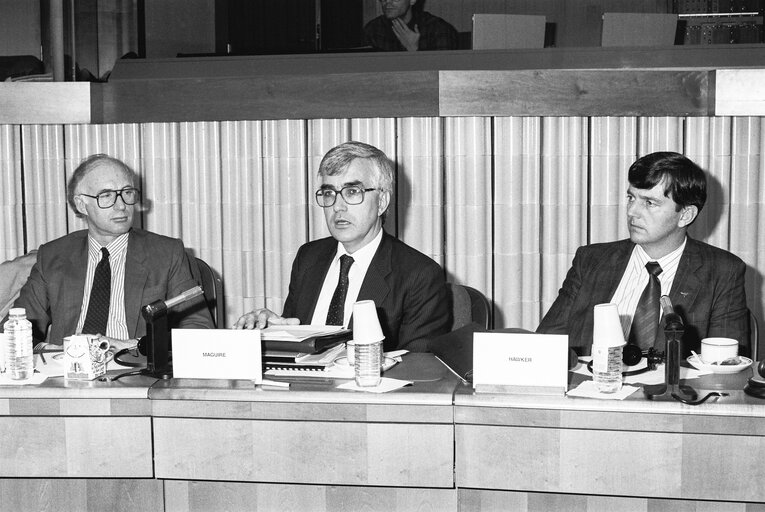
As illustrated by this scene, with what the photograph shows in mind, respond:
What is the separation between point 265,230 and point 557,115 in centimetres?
136

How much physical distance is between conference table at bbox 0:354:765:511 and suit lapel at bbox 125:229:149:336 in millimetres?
885

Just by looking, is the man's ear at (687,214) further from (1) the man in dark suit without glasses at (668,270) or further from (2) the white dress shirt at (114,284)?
(2) the white dress shirt at (114,284)

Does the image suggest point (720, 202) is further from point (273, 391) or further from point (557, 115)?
point (273, 391)

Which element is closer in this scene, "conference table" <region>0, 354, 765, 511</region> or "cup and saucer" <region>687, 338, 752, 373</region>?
"conference table" <region>0, 354, 765, 511</region>

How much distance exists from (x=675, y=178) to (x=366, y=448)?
141 cm

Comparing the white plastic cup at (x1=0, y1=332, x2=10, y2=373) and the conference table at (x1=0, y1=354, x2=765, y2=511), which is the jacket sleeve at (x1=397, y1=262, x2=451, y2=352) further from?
the white plastic cup at (x1=0, y1=332, x2=10, y2=373)

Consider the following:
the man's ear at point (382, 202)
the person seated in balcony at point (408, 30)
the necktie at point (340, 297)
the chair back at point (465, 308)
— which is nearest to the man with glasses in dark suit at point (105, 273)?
the necktie at point (340, 297)

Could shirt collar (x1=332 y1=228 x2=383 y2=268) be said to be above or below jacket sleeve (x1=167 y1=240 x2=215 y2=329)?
above

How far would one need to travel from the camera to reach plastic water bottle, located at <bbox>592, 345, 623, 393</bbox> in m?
2.06

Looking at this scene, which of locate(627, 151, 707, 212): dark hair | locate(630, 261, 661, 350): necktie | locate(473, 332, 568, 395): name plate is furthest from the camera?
locate(627, 151, 707, 212): dark hair

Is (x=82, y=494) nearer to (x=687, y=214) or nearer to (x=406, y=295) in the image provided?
(x=406, y=295)

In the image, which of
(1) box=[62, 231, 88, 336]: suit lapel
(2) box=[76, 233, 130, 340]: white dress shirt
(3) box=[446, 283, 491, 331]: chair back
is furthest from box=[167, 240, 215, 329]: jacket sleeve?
(3) box=[446, 283, 491, 331]: chair back

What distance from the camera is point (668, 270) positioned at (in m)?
2.87

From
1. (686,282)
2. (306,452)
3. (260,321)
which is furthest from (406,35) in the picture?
(306,452)
